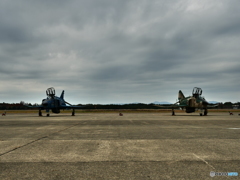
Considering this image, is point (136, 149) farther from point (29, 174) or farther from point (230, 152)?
point (29, 174)

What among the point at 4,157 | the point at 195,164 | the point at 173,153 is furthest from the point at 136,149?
the point at 4,157

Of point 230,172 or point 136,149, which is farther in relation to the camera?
point 136,149

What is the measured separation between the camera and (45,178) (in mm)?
3996

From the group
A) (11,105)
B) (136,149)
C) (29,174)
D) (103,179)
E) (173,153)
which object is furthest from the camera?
(11,105)

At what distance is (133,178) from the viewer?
3965 mm

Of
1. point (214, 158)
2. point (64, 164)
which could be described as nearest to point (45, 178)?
point (64, 164)

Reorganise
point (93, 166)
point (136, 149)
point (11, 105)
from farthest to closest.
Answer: point (11, 105) < point (136, 149) < point (93, 166)

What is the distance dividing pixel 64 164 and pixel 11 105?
138000 millimetres

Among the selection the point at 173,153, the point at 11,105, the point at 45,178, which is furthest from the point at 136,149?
the point at 11,105

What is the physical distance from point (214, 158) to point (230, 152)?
3.81 feet

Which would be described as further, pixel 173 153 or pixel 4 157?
pixel 173 153

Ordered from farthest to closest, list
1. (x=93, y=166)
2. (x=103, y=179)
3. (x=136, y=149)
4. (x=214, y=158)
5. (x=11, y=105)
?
(x=11, y=105) < (x=136, y=149) < (x=214, y=158) < (x=93, y=166) < (x=103, y=179)

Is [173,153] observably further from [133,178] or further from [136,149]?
[133,178]

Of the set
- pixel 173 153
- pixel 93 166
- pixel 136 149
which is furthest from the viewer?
pixel 136 149
